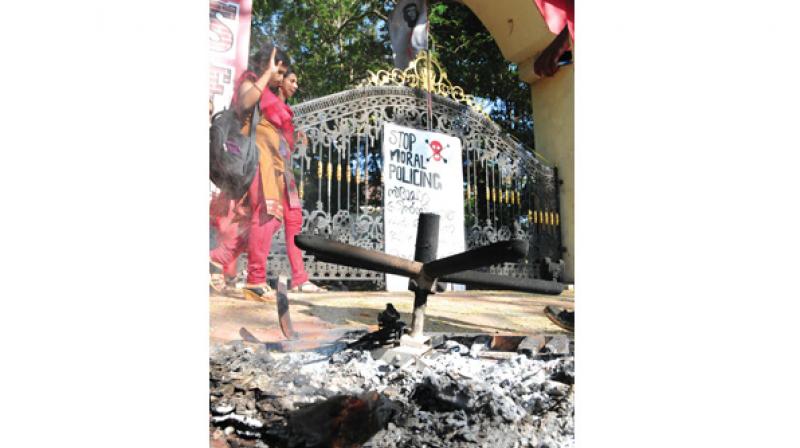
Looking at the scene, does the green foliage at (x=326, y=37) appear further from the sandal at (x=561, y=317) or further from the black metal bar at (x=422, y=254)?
the sandal at (x=561, y=317)

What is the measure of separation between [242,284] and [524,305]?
50.4 inches

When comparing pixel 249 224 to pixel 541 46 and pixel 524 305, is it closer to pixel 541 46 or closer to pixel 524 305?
pixel 524 305

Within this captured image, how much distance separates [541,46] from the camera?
8.91 feet

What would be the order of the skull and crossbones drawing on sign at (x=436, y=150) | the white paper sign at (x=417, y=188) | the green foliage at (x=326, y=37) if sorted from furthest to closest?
the skull and crossbones drawing on sign at (x=436, y=150)
the white paper sign at (x=417, y=188)
the green foliage at (x=326, y=37)

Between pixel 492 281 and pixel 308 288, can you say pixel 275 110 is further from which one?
pixel 492 281

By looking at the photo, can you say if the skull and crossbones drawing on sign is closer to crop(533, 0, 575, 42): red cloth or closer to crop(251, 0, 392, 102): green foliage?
crop(251, 0, 392, 102): green foliage

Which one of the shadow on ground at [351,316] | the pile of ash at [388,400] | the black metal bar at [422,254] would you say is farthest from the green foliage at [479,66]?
the pile of ash at [388,400]

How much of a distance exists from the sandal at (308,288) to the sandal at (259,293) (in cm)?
10

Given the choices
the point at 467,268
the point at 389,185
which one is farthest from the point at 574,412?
the point at 389,185

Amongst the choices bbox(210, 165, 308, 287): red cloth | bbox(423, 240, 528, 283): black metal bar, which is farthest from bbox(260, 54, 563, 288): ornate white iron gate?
bbox(423, 240, 528, 283): black metal bar

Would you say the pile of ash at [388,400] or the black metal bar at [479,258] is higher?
the black metal bar at [479,258]

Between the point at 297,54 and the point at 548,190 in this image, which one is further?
the point at 548,190

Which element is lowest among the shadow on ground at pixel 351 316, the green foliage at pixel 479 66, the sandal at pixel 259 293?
the shadow on ground at pixel 351 316

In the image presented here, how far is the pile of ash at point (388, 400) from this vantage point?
2021 millimetres
